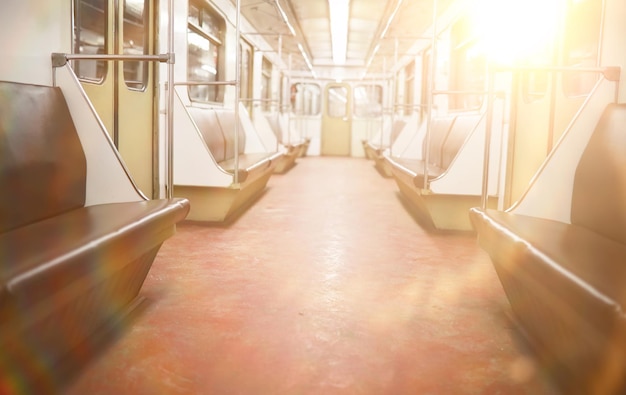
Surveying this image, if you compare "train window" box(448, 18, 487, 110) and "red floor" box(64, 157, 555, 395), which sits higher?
"train window" box(448, 18, 487, 110)

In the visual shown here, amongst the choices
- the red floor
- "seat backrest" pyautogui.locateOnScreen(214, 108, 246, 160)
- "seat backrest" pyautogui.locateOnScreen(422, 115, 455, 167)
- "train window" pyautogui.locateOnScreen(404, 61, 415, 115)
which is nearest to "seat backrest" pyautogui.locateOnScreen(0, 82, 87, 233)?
the red floor

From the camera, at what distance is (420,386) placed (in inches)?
70.4

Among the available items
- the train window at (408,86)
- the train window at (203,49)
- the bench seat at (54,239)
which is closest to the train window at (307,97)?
the train window at (408,86)

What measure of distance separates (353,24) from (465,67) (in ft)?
15.8

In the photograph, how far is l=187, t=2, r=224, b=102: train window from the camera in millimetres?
5531

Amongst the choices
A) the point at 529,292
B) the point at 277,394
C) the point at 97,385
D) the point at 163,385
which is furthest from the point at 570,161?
the point at 97,385

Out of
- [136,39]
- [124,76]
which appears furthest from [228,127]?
[124,76]

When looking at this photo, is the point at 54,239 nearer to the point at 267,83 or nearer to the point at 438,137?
the point at 438,137

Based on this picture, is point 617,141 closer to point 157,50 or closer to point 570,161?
point 570,161

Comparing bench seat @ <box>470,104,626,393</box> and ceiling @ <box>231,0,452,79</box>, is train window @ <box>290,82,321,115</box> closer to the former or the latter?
ceiling @ <box>231,0,452,79</box>

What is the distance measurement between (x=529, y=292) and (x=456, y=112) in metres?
4.60

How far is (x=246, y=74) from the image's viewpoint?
8.67 metres

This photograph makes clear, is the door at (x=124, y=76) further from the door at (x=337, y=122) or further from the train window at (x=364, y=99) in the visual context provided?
the train window at (x=364, y=99)

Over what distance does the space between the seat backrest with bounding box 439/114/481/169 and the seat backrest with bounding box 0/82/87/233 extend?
3.44 m
